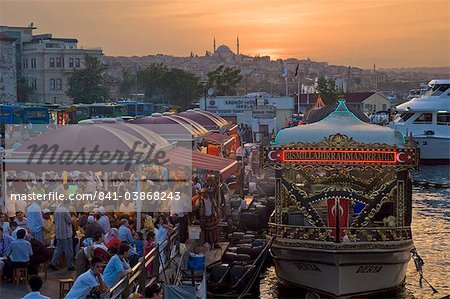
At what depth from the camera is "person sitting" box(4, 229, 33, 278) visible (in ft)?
42.7

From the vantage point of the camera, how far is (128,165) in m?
16.2

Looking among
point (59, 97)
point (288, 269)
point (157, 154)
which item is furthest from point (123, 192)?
point (59, 97)

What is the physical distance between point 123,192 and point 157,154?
1698mm

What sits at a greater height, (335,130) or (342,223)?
(335,130)

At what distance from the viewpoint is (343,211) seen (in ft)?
53.8

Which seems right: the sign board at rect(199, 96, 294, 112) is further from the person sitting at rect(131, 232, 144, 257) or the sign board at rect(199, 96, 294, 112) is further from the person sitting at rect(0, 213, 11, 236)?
the person sitting at rect(131, 232, 144, 257)

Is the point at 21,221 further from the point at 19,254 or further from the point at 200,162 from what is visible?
the point at 200,162

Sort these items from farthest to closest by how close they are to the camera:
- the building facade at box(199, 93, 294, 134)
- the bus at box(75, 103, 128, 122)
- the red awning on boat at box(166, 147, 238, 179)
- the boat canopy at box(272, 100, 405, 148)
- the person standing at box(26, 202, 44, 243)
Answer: the bus at box(75, 103, 128, 122), the building facade at box(199, 93, 294, 134), the red awning on boat at box(166, 147, 238, 179), the boat canopy at box(272, 100, 405, 148), the person standing at box(26, 202, 44, 243)

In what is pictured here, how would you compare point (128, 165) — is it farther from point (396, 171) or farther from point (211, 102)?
point (211, 102)

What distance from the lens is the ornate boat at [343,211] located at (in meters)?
16.0

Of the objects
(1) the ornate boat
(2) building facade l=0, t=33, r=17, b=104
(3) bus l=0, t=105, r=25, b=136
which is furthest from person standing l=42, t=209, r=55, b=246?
(2) building facade l=0, t=33, r=17, b=104

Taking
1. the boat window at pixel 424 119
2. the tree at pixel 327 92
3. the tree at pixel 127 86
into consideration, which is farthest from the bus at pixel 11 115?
the tree at pixel 127 86

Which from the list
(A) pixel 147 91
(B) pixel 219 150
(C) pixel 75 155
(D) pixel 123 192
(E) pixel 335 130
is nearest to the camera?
(C) pixel 75 155

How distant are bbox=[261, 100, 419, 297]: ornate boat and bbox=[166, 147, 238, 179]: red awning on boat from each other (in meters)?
2.12
